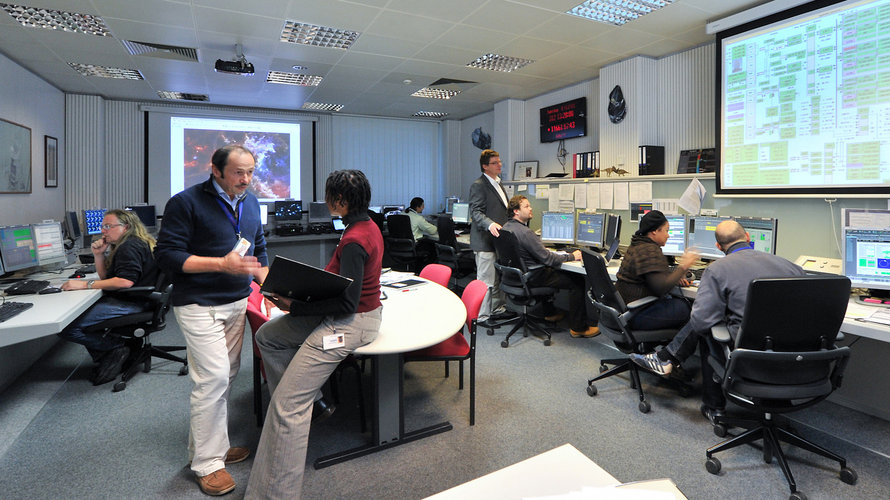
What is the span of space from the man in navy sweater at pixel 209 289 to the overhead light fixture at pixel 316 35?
248 cm

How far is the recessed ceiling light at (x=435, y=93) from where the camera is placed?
20.6ft

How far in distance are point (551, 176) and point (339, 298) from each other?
423 cm

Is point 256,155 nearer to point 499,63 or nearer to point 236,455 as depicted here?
point 499,63

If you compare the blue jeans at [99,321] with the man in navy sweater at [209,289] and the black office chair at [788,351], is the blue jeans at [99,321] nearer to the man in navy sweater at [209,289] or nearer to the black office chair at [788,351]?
the man in navy sweater at [209,289]

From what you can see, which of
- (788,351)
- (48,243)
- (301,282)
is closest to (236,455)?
(301,282)

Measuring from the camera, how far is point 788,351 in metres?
1.94

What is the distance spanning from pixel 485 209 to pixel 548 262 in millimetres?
882

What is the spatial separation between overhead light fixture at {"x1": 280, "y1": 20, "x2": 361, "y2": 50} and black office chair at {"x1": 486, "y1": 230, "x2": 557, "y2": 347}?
2.30 metres

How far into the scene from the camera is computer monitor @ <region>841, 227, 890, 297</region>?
241 cm

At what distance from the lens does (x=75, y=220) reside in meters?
5.32

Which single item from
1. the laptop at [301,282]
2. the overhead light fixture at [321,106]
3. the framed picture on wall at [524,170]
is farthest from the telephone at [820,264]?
the overhead light fixture at [321,106]

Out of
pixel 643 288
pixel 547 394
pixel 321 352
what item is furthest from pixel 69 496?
pixel 643 288

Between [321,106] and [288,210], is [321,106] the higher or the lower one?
the higher one

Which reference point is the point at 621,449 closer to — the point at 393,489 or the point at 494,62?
the point at 393,489
